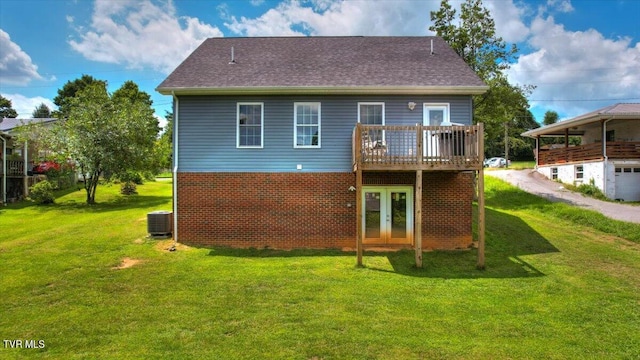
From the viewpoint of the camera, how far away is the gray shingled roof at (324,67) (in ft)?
35.9

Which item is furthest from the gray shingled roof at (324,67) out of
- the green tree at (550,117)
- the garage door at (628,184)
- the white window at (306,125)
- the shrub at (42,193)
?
the green tree at (550,117)

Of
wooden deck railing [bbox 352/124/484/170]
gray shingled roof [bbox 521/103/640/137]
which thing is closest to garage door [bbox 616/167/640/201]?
gray shingled roof [bbox 521/103/640/137]

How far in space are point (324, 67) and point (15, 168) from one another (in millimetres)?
22659

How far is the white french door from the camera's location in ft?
37.2

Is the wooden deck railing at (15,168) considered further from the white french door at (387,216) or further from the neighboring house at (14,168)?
the white french door at (387,216)

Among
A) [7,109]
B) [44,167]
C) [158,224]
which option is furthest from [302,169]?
[7,109]

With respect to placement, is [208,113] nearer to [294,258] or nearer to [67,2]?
[294,258]

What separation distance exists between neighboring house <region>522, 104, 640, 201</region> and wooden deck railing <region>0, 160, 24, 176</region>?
3423cm

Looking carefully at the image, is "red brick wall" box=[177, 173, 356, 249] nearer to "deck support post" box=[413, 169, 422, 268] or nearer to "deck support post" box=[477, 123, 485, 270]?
"deck support post" box=[413, 169, 422, 268]

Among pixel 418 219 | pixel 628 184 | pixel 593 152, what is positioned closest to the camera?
pixel 418 219

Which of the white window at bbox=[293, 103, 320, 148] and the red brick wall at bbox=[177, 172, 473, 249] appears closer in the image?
the red brick wall at bbox=[177, 172, 473, 249]

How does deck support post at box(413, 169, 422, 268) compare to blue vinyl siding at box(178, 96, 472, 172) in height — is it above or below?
below

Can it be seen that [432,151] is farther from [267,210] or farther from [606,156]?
[606,156]

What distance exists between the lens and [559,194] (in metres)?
18.4
